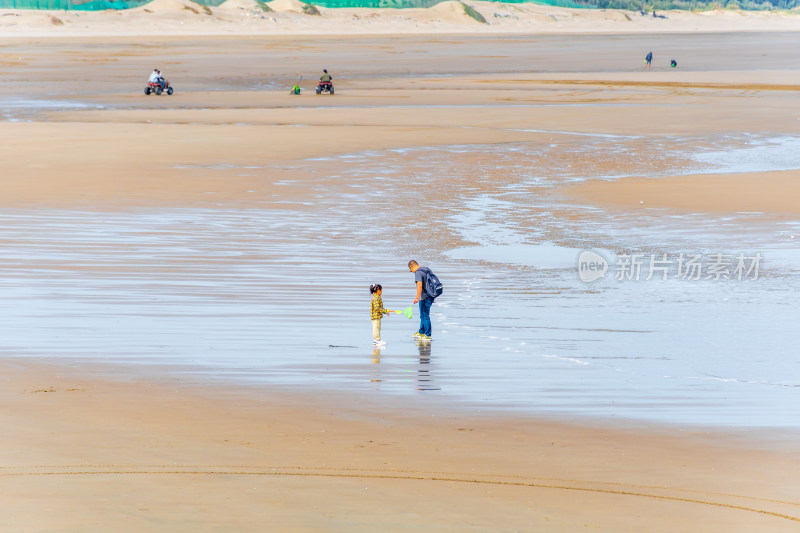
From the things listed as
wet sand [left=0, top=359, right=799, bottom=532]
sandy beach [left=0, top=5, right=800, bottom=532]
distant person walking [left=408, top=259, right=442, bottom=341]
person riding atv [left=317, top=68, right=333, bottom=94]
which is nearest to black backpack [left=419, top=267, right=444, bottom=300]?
distant person walking [left=408, top=259, right=442, bottom=341]

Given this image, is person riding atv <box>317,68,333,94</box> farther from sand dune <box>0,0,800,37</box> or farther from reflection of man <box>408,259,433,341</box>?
sand dune <box>0,0,800,37</box>

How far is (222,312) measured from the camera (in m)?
12.4

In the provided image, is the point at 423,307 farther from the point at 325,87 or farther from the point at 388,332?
the point at 325,87

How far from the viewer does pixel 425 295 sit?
11375 millimetres

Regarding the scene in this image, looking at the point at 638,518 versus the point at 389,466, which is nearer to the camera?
the point at 638,518

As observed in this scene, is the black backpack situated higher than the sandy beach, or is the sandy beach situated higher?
the black backpack

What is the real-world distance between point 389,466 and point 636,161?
20.3 m

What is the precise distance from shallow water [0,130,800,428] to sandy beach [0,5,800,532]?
0.16ft

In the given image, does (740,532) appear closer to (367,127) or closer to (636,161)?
(636,161)

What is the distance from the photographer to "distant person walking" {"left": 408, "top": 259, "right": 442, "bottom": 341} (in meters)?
11.2

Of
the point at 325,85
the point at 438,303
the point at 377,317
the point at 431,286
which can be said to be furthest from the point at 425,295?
the point at 325,85

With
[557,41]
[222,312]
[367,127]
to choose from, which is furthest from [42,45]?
[222,312]

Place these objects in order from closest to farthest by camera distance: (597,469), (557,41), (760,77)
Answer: (597,469) < (760,77) < (557,41)

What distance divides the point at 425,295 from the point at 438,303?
1888 millimetres
